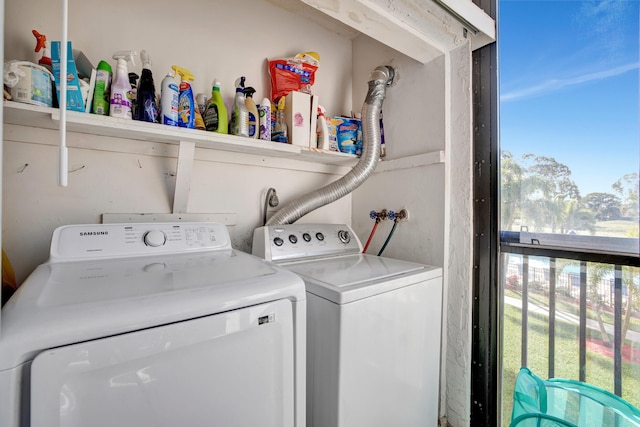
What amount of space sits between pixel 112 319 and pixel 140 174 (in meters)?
0.98

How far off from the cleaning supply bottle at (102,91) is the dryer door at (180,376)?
3.03 feet

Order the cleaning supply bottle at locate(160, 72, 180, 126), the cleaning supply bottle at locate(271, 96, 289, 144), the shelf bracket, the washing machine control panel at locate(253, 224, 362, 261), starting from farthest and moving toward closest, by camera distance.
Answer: the cleaning supply bottle at locate(271, 96, 289, 144), the washing machine control panel at locate(253, 224, 362, 261), the shelf bracket, the cleaning supply bottle at locate(160, 72, 180, 126)

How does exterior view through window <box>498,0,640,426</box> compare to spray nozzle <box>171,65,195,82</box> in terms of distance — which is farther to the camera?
spray nozzle <box>171,65,195,82</box>

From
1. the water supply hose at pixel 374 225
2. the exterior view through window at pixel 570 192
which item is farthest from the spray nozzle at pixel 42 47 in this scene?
the exterior view through window at pixel 570 192

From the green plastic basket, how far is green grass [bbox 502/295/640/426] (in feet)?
0.30

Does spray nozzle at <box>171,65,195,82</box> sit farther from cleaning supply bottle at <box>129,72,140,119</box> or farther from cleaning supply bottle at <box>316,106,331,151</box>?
cleaning supply bottle at <box>316,106,331,151</box>

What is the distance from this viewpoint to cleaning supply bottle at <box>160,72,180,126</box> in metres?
1.19

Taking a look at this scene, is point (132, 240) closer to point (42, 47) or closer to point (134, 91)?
point (134, 91)

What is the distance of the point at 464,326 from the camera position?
1.43 meters

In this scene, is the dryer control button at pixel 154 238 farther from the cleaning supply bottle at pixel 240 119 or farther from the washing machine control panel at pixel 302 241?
the cleaning supply bottle at pixel 240 119

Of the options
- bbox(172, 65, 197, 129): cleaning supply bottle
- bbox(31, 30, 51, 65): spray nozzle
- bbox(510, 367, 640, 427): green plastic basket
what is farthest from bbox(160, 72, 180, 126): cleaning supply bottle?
bbox(510, 367, 640, 427): green plastic basket

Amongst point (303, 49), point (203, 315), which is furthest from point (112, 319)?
point (303, 49)

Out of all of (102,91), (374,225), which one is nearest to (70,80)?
(102,91)

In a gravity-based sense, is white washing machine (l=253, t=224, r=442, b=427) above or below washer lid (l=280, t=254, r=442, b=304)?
below
